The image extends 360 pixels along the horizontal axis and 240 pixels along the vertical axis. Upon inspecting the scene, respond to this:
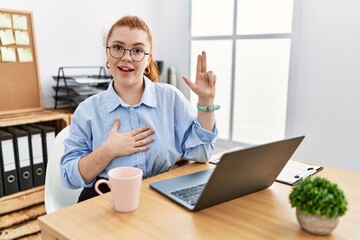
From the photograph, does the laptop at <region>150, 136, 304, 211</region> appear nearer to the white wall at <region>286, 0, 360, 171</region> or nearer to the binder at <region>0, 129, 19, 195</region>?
the binder at <region>0, 129, 19, 195</region>

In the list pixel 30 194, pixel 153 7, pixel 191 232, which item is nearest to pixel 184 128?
pixel 191 232

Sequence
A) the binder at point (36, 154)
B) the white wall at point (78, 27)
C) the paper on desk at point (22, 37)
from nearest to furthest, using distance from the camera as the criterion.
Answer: the binder at point (36, 154)
the paper on desk at point (22, 37)
the white wall at point (78, 27)

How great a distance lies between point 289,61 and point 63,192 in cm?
177

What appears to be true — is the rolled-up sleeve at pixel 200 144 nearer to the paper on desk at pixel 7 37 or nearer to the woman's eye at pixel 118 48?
the woman's eye at pixel 118 48

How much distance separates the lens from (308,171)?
1.08 metres

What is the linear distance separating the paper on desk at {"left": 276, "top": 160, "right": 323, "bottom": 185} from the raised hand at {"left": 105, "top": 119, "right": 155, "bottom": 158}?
0.45 meters

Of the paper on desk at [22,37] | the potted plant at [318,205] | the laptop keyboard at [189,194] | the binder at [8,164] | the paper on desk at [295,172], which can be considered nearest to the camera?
the potted plant at [318,205]

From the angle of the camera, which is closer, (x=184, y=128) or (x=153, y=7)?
(x=184, y=128)

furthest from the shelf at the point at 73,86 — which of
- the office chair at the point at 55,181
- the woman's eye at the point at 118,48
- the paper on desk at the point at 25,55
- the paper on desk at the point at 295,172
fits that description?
the paper on desk at the point at 295,172

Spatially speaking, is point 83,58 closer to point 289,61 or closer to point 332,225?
point 289,61

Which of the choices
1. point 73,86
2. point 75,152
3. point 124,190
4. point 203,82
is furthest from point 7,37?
point 124,190

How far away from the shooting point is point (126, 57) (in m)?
1.11

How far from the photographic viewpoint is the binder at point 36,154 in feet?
6.19

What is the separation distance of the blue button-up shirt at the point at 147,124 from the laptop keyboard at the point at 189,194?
0.85 feet
